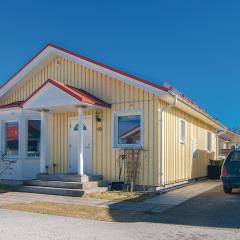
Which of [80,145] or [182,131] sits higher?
[182,131]

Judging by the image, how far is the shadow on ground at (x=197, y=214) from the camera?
922cm

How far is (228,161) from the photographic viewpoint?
44.6 ft

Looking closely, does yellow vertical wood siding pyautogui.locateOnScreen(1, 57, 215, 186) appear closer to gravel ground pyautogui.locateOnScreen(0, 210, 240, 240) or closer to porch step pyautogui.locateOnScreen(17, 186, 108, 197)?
porch step pyautogui.locateOnScreen(17, 186, 108, 197)

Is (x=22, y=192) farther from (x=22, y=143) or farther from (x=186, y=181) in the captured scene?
(x=186, y=181)

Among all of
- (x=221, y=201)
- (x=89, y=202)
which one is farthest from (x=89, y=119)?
(x=221, y=201)

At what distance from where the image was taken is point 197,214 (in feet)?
33.4

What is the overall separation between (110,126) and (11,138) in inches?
184

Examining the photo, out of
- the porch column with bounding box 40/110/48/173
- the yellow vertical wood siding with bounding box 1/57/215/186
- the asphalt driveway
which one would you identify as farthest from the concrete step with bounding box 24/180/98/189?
the asphalt driveway

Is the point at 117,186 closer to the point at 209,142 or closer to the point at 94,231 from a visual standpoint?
the point at 94,231

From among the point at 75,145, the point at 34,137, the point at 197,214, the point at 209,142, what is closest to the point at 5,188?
the point at 34,137

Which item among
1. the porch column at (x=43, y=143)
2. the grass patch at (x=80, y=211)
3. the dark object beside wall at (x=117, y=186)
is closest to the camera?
the grass patch at (x=80, y=211)

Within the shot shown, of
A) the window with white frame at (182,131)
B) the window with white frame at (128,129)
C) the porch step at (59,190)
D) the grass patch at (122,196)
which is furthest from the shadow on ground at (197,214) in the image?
the window with white frame at (182,131)

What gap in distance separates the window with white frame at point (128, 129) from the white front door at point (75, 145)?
119 cm

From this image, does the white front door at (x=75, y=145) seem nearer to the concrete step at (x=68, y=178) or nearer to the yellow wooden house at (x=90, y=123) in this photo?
the yellow wooden house at (x=90, y=123)
